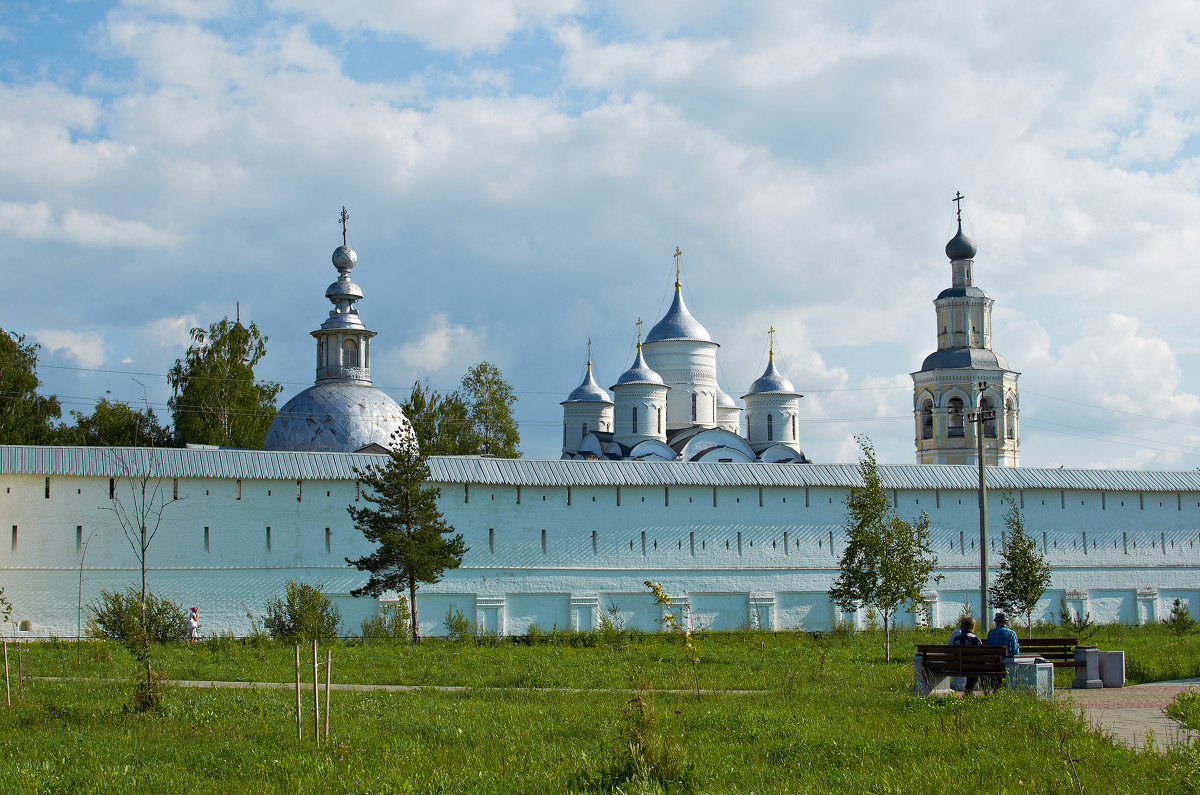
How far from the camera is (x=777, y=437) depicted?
3472 centimetres

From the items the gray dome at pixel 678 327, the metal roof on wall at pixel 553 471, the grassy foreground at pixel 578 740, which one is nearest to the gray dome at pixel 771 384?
the gray dome at pixel 678 327

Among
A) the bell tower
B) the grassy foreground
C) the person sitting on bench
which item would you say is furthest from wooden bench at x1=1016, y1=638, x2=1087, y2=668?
the bell tower

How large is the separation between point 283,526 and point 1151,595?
1652 cm

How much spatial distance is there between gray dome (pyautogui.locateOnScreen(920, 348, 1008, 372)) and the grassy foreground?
26113 millimetres

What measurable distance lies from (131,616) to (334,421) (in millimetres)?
10517

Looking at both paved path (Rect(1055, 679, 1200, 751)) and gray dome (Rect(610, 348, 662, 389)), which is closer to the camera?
paved path (Rect(1055, 679, 1200, 751))

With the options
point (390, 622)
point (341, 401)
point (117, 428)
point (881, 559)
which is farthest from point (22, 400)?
point (881, 559)

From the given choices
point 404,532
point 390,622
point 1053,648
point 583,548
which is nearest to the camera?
point 1053,648

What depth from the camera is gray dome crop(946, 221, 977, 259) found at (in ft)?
126

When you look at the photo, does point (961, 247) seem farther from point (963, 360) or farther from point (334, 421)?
point (334, 421)

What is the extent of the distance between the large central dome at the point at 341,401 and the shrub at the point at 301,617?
6315mm

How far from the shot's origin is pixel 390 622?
18.1 metres

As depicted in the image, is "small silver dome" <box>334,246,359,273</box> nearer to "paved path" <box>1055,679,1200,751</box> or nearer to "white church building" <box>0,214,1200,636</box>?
"white church building" <box>0,214,1200,636</box>

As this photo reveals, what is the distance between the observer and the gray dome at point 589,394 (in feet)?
118
